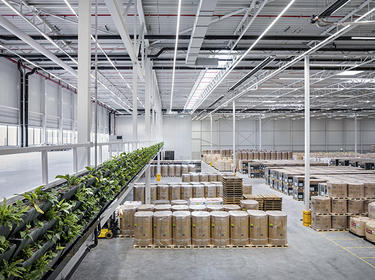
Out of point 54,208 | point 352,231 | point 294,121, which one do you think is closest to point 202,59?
point 352,231

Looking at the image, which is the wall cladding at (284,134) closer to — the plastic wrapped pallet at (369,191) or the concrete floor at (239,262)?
the plastic wrapped pallet at (369,191)

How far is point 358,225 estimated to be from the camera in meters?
8.79

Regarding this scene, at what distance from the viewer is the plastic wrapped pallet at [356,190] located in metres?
9.83

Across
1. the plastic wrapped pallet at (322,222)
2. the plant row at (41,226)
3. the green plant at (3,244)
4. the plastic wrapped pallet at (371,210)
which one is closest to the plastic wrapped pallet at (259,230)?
the plastic wrapped pallet at (322,222)

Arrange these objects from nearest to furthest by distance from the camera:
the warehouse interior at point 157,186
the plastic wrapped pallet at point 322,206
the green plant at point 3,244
→ the green plant at point 3,244, the warehouse interior at point 157,186, the plastic wrapped pallet at point 322,206

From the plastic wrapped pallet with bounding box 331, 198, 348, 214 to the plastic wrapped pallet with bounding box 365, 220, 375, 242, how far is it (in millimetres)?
1157

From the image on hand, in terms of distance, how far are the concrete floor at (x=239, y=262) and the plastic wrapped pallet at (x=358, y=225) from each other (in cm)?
30

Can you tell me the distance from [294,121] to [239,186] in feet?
109

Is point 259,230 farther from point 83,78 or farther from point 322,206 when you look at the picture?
point 83,78

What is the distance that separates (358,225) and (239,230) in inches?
162

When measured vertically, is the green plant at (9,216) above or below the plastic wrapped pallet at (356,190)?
above

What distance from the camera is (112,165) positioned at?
4.87 m

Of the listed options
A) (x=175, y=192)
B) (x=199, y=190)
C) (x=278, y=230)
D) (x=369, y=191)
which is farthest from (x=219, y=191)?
(x=369, y=191)

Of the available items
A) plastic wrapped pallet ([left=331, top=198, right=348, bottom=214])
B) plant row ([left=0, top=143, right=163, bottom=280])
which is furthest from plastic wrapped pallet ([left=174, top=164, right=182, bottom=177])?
plant row ([left=0, top=143, right=163, bottom=280])
